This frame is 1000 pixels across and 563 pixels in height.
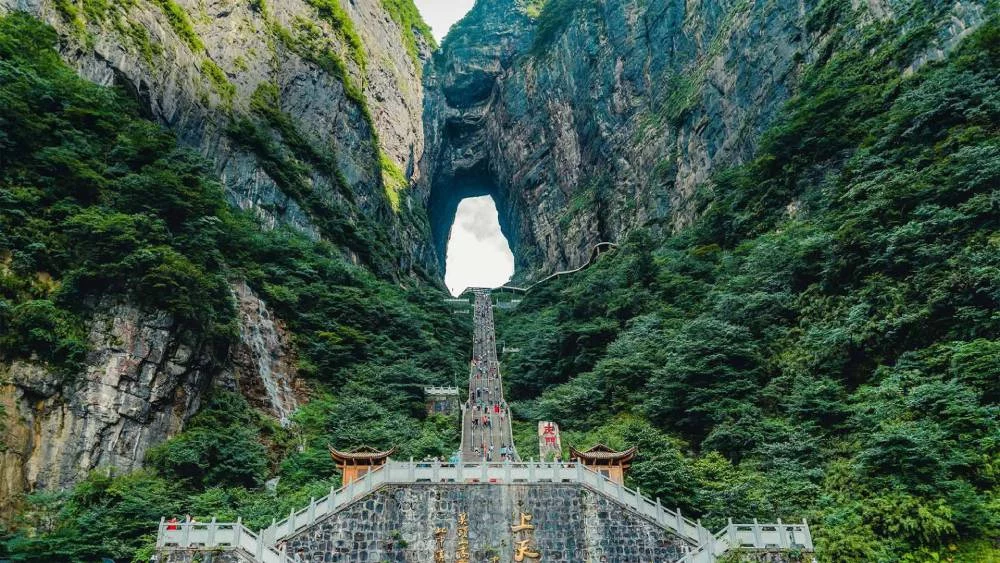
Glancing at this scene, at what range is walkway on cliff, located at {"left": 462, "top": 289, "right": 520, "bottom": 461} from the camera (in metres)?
21.0

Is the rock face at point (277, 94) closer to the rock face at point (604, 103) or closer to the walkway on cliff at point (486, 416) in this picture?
the rock face at point (604, 103)

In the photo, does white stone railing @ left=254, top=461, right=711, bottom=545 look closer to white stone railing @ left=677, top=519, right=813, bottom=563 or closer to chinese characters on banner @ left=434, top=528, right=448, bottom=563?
white stone railing @ left=677, top=519, right=813, bottom=563

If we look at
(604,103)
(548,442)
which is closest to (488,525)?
(548,442)

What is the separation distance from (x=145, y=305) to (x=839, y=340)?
1917cm

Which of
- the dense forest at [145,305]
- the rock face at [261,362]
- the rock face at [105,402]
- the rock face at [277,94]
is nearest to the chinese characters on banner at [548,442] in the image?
the dense forest at [145,305]

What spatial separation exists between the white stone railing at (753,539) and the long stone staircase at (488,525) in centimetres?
2

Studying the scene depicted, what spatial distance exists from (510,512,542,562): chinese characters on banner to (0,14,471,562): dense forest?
4.85 metres

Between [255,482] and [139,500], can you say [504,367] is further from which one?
[139,500]

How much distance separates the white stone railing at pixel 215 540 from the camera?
42.7 feet

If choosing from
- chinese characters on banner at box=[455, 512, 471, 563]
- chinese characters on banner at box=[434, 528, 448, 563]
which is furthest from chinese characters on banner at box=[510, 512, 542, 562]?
chinese characters on banner at box=[434, 528, 448, 563]

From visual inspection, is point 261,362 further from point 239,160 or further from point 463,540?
point 239,160

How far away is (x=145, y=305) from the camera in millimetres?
18969

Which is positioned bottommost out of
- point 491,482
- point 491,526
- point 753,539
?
point 753,539

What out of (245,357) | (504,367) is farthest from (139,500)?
(504,367)
